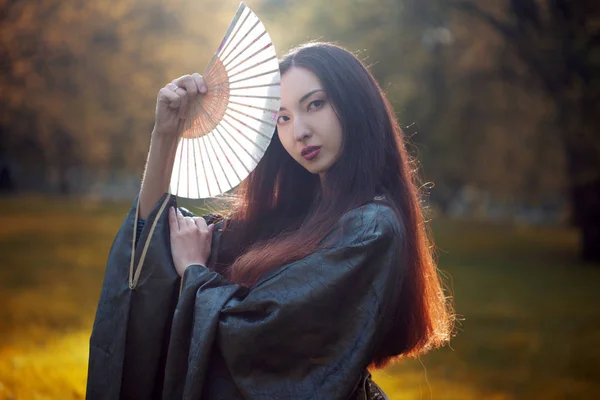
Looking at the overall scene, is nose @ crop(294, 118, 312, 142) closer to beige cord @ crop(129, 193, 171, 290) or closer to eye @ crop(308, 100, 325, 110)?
eye @ crop(308, 100, 325, 110)

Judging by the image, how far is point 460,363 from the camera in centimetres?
588

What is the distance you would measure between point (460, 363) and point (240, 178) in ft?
15.4

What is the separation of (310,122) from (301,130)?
4 cm

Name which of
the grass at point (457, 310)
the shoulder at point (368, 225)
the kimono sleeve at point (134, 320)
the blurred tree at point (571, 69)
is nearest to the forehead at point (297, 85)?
the shoulder at point (368, 225)

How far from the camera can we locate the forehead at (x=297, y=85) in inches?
72.0

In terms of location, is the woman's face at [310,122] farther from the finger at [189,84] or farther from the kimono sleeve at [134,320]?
the kimono sleeve at [134,320]

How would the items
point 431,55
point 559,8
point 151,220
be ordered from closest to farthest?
1. point 151,220
2. point 559,8
3. point 431,55

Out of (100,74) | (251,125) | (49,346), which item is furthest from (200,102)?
(100,74)

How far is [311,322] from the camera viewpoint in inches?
63.2

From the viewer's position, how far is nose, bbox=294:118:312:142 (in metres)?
1.81

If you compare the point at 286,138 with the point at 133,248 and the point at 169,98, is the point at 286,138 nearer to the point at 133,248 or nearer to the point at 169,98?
the point at 169,98

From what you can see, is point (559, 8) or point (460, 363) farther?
point (559, 8)

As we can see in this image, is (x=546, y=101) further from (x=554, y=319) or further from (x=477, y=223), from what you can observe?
(x=477, y=223)

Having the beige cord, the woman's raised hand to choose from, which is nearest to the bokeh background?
the beige cord
